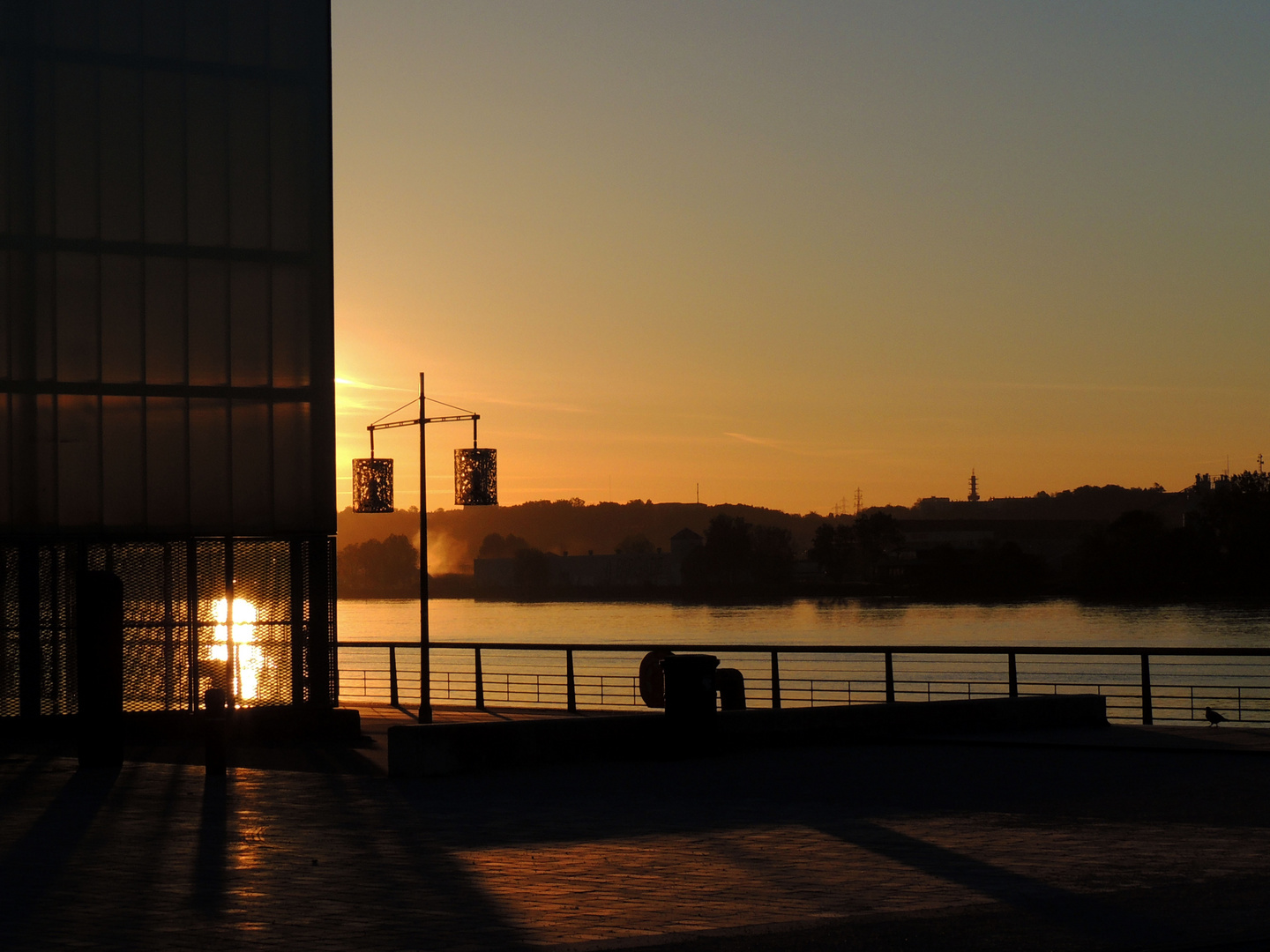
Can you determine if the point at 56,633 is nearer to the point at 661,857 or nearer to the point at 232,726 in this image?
the point at 232,726

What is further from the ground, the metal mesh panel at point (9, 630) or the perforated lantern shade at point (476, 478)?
the perforated lantern shade at point (476, 478)

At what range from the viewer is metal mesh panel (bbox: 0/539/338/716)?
19.9 m

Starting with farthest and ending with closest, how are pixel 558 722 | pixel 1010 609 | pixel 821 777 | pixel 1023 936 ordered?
pixel 1010 609 → pixel 558 722 → pixel 821 777 → pixel 1023 936

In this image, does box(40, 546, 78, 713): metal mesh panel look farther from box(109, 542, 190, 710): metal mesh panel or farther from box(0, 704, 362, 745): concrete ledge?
box(109, 542, 190, 710): metal mesh panel

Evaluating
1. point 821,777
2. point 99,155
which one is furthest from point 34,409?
point 821,777

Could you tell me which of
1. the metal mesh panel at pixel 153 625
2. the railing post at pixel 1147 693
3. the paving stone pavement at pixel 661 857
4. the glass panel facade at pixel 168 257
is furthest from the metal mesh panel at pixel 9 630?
the railing post at pixel 1147 693

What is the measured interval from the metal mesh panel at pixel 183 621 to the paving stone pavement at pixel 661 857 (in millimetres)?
5248

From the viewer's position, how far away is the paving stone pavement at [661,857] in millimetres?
7309

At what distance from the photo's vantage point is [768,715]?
16.3m

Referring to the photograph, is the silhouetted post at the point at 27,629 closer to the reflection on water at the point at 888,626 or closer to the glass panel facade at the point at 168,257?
the glass panel facade at the point at 168,257

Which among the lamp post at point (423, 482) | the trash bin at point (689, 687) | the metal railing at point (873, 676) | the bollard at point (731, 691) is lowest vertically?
the metal railing at point (873, 676)

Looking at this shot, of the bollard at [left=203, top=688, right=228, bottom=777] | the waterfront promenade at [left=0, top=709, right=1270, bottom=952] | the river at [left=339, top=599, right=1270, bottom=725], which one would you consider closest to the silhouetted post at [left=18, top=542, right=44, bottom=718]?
the waterfront promenade at [left=0, top=709, right=1270, bottom=952]

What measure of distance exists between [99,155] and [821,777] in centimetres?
1233

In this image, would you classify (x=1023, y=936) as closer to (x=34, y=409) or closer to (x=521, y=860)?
(x=521, y=860)
